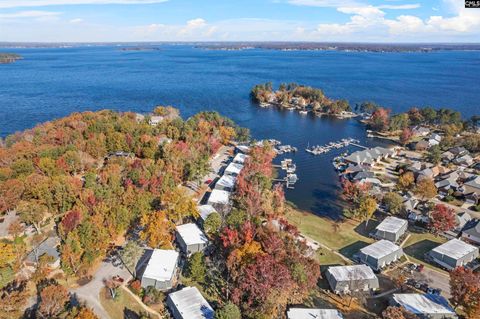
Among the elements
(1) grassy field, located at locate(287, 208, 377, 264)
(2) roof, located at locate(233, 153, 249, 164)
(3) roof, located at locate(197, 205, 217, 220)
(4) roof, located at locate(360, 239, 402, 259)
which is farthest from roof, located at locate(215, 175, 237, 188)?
(4) roof, located at locate(360, 239, 402, 259)

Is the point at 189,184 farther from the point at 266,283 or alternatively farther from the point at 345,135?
the point at 345,135

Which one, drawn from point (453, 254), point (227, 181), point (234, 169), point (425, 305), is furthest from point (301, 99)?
point (425, 305)

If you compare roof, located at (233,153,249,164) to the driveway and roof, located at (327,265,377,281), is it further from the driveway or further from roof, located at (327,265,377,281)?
roof, located at (327,265,377,281)

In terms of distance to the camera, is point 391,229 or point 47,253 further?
point 391,229

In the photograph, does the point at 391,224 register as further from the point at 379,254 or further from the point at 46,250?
the point at 46,250

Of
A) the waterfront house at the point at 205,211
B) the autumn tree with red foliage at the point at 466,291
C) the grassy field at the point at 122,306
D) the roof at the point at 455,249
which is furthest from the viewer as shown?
the waterfront house at the point at 205,211

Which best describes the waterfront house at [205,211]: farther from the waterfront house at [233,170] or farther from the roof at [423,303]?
the roof at [423,303]

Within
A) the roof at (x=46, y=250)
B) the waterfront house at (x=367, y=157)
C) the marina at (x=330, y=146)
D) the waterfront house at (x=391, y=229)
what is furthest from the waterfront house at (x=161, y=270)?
the marina at (x=330, y=146)
